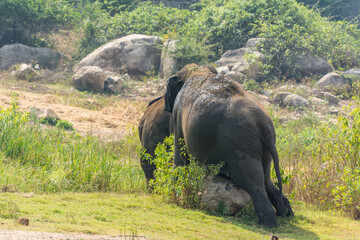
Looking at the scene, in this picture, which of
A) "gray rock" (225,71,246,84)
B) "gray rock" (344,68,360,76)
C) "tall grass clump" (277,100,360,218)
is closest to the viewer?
"tall grass clump" (277,100,360,218)

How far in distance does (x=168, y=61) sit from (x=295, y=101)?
6.55 meters

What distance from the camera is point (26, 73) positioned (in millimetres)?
23359

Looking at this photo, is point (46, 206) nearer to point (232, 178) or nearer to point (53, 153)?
point (232, 178)

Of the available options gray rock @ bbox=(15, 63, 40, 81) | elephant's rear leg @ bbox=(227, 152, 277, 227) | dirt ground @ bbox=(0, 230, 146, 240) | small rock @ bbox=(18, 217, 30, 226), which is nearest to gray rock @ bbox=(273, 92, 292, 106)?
gray rock @ bbox=(15, 63, 40, 81)

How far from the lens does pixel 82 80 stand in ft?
74.0

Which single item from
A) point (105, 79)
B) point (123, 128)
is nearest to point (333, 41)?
point (105, 79)

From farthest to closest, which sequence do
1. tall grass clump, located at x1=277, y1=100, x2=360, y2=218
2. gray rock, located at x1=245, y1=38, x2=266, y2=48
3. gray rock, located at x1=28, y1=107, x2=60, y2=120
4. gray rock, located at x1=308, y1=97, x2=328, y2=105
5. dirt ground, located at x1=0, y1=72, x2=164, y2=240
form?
gray rock, located at x1=245, y1=38, x2=266, y2=48 < gray rock, located at x1=308, y1=97, x2=328, y2=105 < dirt ground, located at x1=0, y1=72, x2=164, y2=240 < gray rock, located at x1=28, y1=107, x2=60, y2=120 < tall grass clump, located at x1=277, y1=100, x2=360, y2=218

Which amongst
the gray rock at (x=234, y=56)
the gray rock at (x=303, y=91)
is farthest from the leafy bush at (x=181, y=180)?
the gray rock at (x=234, y=56)

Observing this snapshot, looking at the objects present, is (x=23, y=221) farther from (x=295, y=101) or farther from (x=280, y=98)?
(x=280, y=98)

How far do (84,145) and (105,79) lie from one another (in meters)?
12.5

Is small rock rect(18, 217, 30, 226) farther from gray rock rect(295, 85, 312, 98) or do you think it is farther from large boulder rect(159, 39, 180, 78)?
large boulder rect(159, 39, 180, 78)

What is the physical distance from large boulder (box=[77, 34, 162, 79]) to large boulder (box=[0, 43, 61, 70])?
1.91 meters

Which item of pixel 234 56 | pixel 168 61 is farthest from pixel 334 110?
pixel 168 61

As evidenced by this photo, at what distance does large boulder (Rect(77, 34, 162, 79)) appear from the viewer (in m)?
25.6
